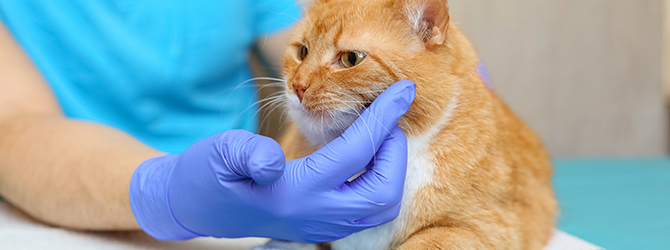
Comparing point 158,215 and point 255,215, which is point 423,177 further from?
point 158,215

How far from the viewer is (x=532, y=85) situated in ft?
10.2

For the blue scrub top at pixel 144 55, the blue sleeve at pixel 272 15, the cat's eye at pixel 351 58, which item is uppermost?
the blue sleeve at pixel 272 15

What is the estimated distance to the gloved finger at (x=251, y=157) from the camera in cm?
69

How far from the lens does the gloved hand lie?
2.61 ft

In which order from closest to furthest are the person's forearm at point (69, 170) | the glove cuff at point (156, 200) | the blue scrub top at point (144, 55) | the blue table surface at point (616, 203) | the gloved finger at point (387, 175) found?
the gloved finger at point (387, 175) → the glove cuff at point (156, 200) → the person's forearm at point (69, 170) → the blue table surface at point (616, 203) → the blue scrub top at point (144, 55)

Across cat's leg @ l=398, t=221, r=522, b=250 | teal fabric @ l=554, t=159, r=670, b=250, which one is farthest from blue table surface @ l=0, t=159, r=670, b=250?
cat's leg @ l=398, t=221, r=522, b=250

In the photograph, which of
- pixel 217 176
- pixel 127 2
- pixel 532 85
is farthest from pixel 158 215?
pixel 532 85

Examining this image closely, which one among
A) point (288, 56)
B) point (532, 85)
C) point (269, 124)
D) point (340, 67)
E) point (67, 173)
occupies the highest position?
point (532, 85)

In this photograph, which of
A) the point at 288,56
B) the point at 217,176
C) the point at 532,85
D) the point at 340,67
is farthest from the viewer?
the point at 532,85

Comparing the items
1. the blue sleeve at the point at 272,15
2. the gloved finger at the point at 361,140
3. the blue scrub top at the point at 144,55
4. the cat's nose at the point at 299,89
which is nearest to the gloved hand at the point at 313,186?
the gloved finger at the point at 361,140

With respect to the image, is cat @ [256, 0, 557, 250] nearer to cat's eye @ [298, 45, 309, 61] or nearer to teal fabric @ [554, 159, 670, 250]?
cat's eye @ [298, 45, 309, 61]

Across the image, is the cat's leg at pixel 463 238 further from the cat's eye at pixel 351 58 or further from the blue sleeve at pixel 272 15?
the blue sleeve at pixel 272 15

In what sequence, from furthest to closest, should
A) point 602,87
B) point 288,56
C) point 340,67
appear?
point 602,87
point 288,56
point 340,67

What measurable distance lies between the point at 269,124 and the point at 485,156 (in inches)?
35.6
